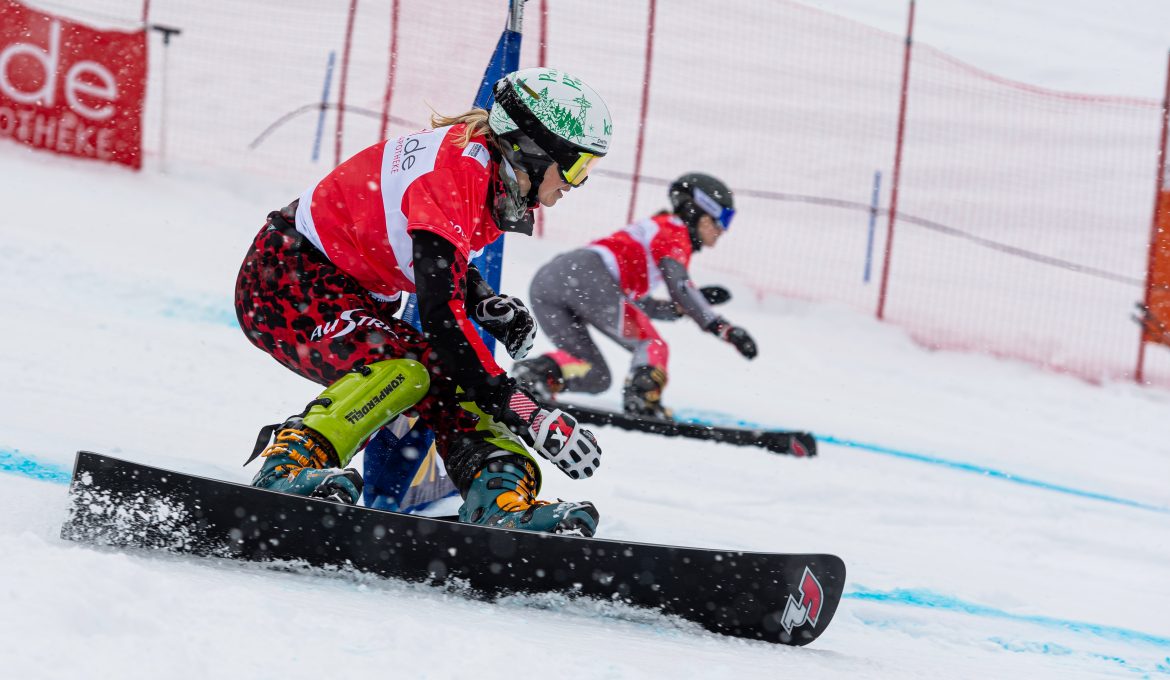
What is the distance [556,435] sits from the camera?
9.79ft

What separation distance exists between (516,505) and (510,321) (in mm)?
603

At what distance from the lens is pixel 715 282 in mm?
12477

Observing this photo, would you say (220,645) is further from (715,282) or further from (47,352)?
(715,282)

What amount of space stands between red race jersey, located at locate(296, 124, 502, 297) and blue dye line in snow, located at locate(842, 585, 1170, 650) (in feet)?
5.62

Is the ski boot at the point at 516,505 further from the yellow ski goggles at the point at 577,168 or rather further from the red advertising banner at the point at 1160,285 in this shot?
the red advertising banner at the point at 1160,285

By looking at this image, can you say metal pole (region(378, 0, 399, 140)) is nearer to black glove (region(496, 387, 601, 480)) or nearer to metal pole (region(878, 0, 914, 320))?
metal pole (region(878, 0, 914, 320))

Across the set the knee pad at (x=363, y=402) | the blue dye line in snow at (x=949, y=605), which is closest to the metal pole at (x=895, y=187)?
the blue dye line in snow at (x=949, y=605)

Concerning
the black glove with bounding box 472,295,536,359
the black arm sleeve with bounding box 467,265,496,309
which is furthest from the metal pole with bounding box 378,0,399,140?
→ the black glove with bounding box 472,295,536,359

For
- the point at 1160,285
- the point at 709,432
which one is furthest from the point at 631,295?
the point at 1160,285

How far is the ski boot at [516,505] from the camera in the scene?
2771 millimetres

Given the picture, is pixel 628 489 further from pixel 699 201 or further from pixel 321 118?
pixel 321 118

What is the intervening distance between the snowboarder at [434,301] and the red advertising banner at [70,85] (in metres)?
8.14

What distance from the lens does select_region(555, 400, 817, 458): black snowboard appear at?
6.34 m

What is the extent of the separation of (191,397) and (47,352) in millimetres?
858
